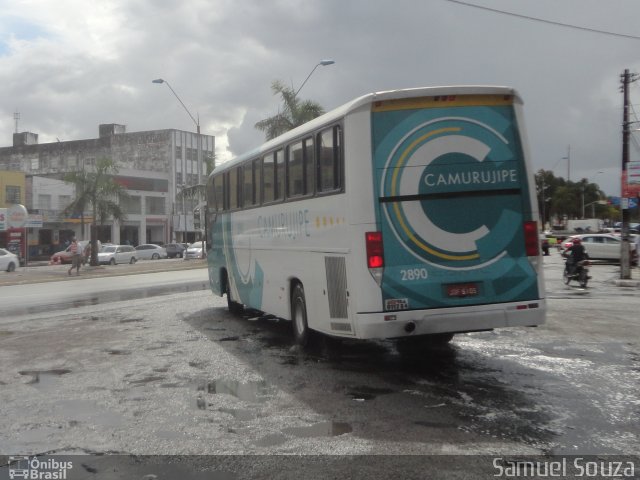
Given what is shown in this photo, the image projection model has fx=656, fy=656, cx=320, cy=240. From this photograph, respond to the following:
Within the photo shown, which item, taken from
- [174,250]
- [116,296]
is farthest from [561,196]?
[116,296]

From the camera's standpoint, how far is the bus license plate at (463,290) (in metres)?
7.44

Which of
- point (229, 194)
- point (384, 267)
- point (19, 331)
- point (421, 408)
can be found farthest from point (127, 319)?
point (421, 408)

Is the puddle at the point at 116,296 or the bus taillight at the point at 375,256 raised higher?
the bus taillight at the point at 375,256

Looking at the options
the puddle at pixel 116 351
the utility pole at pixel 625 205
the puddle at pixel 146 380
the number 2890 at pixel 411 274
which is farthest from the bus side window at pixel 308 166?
the utility pole at pixel 625 205

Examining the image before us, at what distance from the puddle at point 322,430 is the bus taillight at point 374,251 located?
81.6 inches

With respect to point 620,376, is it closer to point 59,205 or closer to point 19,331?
point 19,331

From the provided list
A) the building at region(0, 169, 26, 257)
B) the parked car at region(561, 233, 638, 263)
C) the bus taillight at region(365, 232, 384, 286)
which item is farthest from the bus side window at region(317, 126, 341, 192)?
the building at region(0, 169, 26, 257)

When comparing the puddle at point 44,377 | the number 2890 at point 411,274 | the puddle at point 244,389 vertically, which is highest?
the number 2890 at point 411,274

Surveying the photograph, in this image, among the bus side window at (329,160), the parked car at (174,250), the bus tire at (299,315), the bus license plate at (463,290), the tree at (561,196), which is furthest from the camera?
the tree at (561,196)

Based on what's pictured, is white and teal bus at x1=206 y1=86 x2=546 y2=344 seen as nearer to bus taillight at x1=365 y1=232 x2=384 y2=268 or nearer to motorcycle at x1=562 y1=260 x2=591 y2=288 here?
bus taillight at x1=365 y1=232 x2=384 y2=268

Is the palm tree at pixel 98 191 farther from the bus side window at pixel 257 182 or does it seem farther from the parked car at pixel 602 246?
the bus side window at pixel 257 182

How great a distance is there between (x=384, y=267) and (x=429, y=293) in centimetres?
60

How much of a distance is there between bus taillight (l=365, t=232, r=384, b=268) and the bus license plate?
0.86 metres

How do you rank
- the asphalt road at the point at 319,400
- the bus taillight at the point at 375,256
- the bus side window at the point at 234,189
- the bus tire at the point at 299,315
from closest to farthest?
the asphalt road at the point at 319,400, the bus taillight at the point at 375,256, the bus tire at the point at 299,315, the bus side window at the point at 234,189
